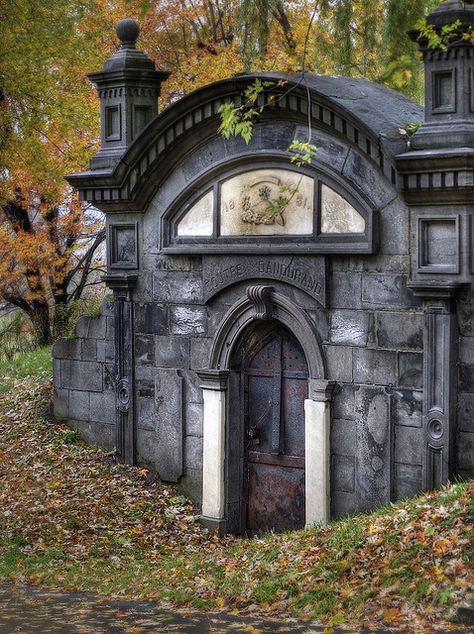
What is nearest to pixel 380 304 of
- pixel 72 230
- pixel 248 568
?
pixel 248 568

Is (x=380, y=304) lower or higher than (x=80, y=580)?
higher

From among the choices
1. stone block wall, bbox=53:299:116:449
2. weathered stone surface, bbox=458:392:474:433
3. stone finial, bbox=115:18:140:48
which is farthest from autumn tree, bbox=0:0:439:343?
weathered stone surface, bbox=458:392:474:433

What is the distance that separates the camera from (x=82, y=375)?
1489 cm

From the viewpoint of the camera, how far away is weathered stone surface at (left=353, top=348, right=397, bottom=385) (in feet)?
37.3

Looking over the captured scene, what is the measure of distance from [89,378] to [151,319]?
156cm

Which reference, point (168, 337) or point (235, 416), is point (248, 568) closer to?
point (235, 416)

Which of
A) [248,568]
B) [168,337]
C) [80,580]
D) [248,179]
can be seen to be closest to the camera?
[248,568]

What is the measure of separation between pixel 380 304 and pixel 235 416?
8.17ft

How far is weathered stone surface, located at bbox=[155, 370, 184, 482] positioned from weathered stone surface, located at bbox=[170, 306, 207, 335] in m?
0.53

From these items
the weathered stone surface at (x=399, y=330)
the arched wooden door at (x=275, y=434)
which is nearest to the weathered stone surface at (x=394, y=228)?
the weathered stone surface at (x=399, y=330)

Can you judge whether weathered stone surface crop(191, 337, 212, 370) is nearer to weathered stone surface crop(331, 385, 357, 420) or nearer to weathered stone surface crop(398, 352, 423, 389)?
weathered stone surface crop(331, 385, 357, 420)

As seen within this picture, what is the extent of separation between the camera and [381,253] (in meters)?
11.4

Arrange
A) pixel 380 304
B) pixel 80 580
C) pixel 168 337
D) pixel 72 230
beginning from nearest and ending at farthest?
pixel 80 580 → pixel 380 304 → pixel 168 337 → pixel 72 230

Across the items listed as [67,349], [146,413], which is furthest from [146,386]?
[67,349]
